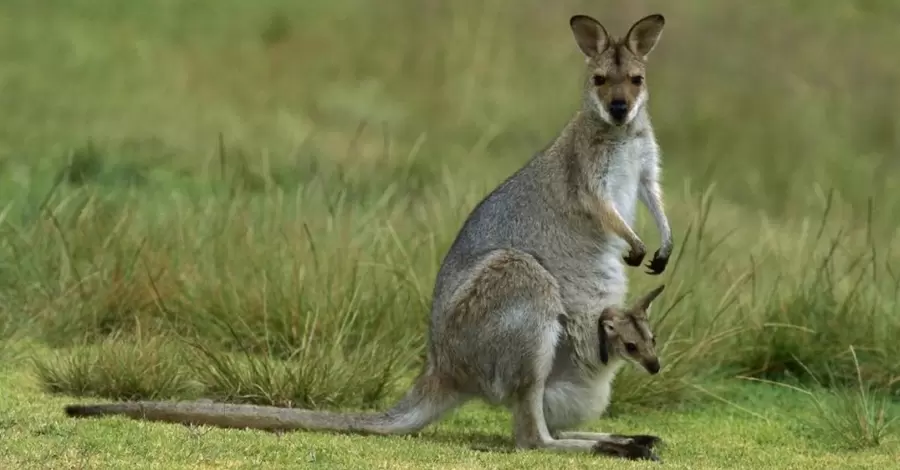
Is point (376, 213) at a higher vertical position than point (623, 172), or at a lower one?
lower

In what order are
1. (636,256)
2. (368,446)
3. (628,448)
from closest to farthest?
(368,446)
(628,448)
(636,256)

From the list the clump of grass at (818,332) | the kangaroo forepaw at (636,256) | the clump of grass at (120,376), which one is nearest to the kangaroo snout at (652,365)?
the kangaroo forepaw at (636,256)

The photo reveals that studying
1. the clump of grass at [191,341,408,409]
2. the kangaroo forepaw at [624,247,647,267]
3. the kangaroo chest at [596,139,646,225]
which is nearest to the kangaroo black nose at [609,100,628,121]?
the kangaroo chest at [596,139,646,225]

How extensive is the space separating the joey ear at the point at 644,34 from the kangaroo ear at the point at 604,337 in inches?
53.9

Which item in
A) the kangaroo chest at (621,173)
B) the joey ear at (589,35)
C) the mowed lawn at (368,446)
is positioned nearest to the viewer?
the mowed lawn at (368,446)

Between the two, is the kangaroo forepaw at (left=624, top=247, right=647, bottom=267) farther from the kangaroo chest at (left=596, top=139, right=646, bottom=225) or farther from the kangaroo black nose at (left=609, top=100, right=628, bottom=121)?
the kangaroo black nose at (left=609, top=100, right=628, bottom=121)

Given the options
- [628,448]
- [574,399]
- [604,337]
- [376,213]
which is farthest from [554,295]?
[376,213]

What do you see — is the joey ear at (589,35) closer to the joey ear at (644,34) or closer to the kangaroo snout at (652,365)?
the joey ear at (644,34)

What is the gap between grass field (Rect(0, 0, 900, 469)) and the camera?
6.93 meters

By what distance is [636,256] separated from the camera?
6.57 meters

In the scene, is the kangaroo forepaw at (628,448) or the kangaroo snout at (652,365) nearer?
the kangaroo forepaw at (628,448)

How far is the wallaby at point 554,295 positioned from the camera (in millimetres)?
6020

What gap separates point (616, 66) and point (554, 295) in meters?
1.18

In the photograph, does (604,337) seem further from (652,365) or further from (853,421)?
(853,421)
